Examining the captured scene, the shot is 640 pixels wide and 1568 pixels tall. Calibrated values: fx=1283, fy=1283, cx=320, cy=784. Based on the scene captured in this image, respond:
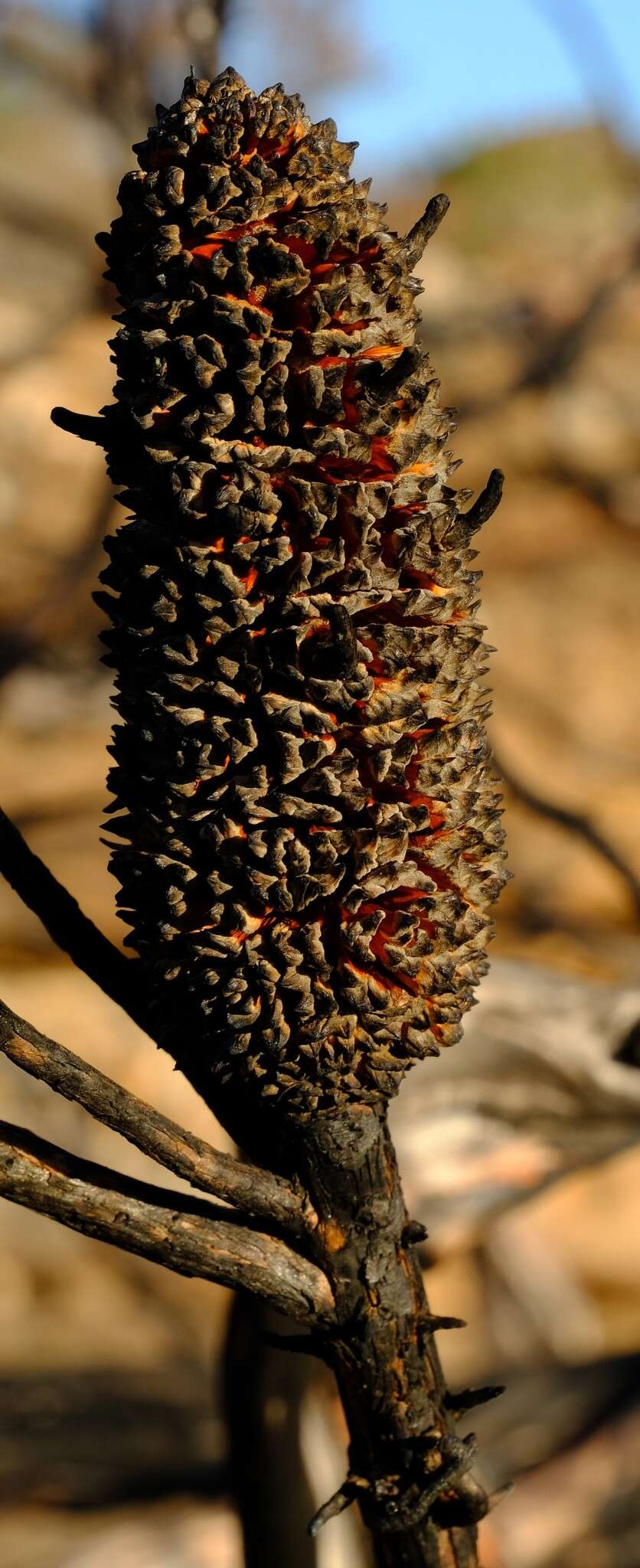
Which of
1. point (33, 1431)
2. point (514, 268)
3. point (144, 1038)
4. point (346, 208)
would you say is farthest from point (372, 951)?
→ point (514, 268)

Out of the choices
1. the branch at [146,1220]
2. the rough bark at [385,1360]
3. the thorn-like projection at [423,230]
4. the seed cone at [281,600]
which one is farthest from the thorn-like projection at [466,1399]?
the thorn-like projection at [423,230]

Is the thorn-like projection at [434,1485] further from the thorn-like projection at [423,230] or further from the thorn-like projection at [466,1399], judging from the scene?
the thorn-like projection at [423,230]

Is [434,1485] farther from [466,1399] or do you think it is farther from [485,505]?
[485,505]

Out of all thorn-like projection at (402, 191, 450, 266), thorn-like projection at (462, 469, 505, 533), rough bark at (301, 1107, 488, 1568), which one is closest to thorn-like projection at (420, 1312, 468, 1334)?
rough bark at (301, 1107, 488, 1568)

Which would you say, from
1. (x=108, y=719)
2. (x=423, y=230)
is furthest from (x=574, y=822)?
(x=423, y=230)

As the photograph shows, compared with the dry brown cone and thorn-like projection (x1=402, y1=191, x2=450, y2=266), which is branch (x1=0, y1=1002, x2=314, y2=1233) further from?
thorn-like projection (x1=402, y1=191, x2=450, y2=266)
